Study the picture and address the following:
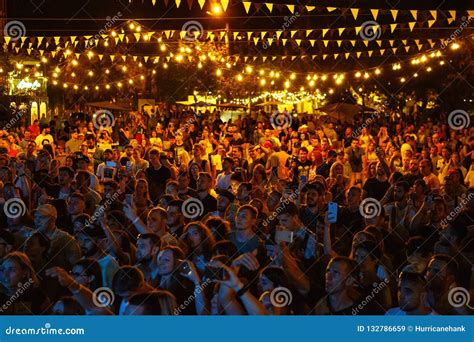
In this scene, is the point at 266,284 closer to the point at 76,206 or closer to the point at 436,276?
the point at 436,276

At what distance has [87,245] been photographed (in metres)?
7.17

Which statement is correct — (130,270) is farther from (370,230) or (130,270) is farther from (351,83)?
(351,83)

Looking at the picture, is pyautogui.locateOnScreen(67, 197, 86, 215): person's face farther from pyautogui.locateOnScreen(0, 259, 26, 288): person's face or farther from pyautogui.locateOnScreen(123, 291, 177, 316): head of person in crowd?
pyautogui.locateOnScreen(123, 291, 177, 316): head of person in crowd

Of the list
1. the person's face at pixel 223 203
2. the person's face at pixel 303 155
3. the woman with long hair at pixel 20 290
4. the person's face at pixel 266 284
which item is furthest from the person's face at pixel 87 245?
the person's face at pixel 303 155

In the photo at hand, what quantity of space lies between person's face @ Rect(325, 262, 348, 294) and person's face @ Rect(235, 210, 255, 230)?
5.61ft

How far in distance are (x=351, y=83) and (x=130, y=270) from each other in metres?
34.5

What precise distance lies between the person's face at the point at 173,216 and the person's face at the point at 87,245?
101 centimetres

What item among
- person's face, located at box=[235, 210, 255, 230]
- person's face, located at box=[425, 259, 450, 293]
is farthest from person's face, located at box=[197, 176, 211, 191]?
person's face, located at box=[425, 259, 450, 293]

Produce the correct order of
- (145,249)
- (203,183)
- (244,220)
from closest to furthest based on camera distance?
(145,249) → (244,220) → (203,183)

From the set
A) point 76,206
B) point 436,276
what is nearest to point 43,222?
point 76,206

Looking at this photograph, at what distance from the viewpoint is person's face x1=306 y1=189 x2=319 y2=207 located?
8.56 metres

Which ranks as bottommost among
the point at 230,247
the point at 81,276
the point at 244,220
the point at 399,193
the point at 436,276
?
the point at 436,276

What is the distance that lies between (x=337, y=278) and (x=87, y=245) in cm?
274

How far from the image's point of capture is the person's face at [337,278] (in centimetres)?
528
